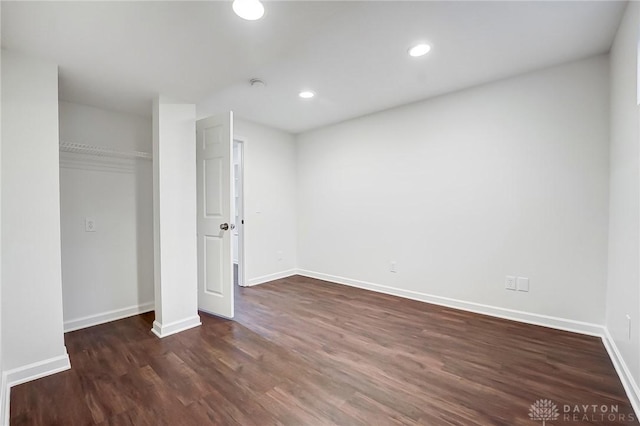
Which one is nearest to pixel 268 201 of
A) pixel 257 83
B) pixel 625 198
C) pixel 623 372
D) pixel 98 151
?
pixel 257 83

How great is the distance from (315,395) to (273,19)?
92.4 inches

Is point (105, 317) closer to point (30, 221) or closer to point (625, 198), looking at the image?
point (30, 221)

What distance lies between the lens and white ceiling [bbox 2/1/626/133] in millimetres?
1707

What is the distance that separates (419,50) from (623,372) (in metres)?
2.64

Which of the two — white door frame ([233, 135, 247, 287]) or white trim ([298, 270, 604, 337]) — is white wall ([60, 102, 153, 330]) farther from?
white trim ([298, 270, 604, 337])

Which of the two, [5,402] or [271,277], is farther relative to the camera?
[271,277]

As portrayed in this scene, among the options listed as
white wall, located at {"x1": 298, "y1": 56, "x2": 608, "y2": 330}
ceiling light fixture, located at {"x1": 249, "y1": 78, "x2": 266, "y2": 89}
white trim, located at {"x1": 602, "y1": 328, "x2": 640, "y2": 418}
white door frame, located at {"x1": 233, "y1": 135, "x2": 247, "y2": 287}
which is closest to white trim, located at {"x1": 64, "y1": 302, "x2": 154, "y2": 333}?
white door frame, located at {"x1": 233, "y1": 135, "x2": 247, "y2": 287}

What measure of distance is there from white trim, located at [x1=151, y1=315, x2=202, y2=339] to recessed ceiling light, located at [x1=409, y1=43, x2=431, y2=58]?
10.3ft

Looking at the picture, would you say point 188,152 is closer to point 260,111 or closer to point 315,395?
point 260,111

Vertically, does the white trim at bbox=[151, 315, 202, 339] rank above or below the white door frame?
below

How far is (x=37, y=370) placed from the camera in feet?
6.52

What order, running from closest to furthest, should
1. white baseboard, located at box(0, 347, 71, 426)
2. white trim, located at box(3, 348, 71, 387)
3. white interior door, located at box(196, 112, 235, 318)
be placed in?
1. white baseboard, located at box(0, 347, 71, 426)
2. white trim, located at box(3, 348, 71, 387)
3. white interior door, located at box(196, 112, 235, 318)

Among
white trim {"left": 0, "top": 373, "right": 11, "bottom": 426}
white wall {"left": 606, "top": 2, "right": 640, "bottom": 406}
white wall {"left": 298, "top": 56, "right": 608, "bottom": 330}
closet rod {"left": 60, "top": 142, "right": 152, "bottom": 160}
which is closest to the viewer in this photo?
white trim {"left": 0, "top": 373, "right": 11, "bottom": 426}

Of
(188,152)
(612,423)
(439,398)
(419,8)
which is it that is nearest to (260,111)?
(188,152)
